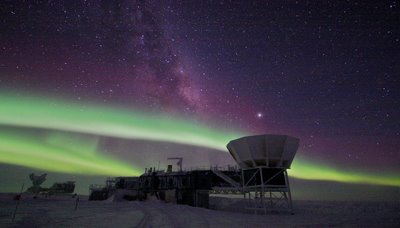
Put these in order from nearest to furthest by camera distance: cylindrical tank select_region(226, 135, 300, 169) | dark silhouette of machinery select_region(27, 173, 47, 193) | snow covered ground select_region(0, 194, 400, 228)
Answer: snow covered ground select_region(0, 194, 400, 228), cylindrical tank select_region(226, 135, 300, 169), dark silhouette of machinery select_region(27, 173, 47, 193)

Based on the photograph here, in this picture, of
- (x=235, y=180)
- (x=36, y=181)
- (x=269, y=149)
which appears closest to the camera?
(x=269, y=149)

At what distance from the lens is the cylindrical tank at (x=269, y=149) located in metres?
34.4

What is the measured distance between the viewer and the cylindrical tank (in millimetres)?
34438

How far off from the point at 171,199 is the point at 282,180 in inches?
1062

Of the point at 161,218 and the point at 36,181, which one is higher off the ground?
the point at 36,181

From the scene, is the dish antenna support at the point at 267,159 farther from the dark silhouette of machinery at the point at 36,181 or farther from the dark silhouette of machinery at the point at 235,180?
the dark silhouette of machinery at the point at 36,181

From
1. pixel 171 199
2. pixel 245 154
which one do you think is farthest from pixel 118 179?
pixel 245 154

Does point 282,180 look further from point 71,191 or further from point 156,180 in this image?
point 71,191

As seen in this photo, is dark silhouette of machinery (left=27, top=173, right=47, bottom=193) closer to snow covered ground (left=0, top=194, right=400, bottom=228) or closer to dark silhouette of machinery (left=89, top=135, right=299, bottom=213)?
dark silhouette of machinery (left=89, top=135, right=299, bottom=213)

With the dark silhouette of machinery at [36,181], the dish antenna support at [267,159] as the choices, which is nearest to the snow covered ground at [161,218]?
the dish antenna support at [267,159]

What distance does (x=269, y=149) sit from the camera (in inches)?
1359

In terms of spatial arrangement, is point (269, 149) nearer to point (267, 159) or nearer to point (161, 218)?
point (267, 159)

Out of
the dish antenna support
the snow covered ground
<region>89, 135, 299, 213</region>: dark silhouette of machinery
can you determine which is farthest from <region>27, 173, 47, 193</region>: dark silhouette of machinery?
the dish antenna support

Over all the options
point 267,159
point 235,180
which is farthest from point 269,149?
point 235,180
